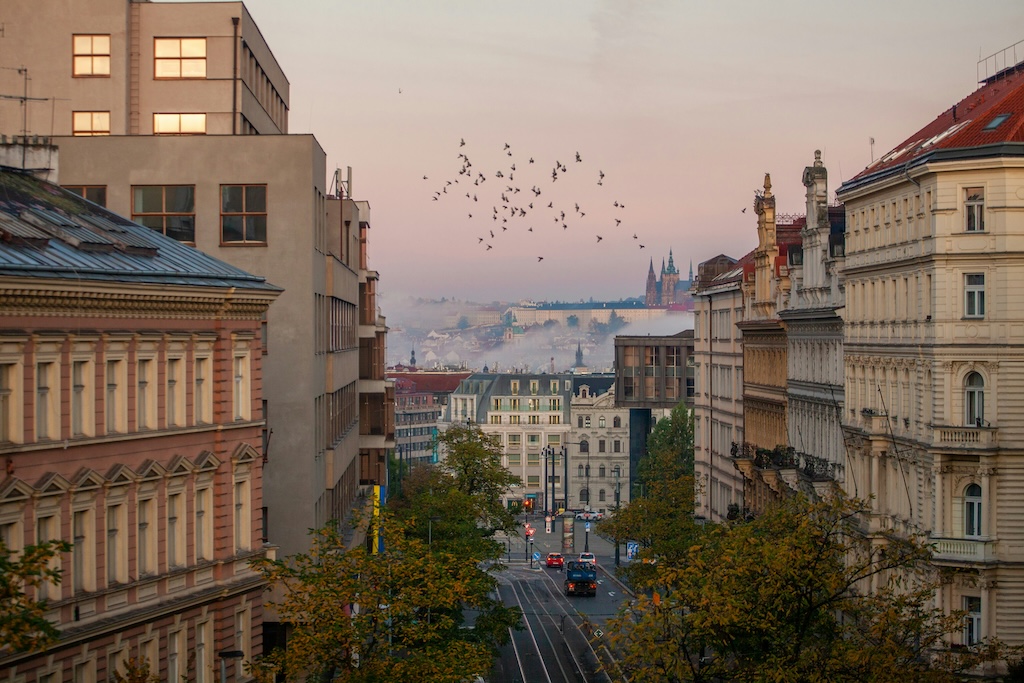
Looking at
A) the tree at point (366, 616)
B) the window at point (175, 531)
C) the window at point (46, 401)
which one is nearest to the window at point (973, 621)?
the tree at point (366, 616)

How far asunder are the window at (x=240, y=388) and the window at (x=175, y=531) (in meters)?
4.20

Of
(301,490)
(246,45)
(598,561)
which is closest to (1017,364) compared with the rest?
(301,490)

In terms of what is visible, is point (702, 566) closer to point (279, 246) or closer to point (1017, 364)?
point (1017, 364)

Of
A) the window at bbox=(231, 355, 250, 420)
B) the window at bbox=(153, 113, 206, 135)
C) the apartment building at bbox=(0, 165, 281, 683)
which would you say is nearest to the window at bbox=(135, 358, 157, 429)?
the apartment building at bbox=(0, 165, 281, 683)

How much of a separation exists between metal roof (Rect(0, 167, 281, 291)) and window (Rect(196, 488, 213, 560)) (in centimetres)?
587

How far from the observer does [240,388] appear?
167 ft

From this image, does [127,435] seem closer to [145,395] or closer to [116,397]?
[116,397]

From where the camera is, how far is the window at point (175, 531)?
46406 millimetres

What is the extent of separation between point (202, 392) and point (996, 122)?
27610 millimetres

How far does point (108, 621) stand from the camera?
42.4 metres

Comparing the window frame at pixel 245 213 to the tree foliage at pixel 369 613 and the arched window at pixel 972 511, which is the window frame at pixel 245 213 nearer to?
the tree foliage at pixel 369 613

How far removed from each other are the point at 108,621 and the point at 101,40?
32.7 m

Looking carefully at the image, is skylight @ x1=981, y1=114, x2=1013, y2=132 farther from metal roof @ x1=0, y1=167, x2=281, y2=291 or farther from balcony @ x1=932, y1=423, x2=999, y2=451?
metal roof @ x1=0, y1=167, x2=281, y2=291

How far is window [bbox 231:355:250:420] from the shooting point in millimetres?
50250
